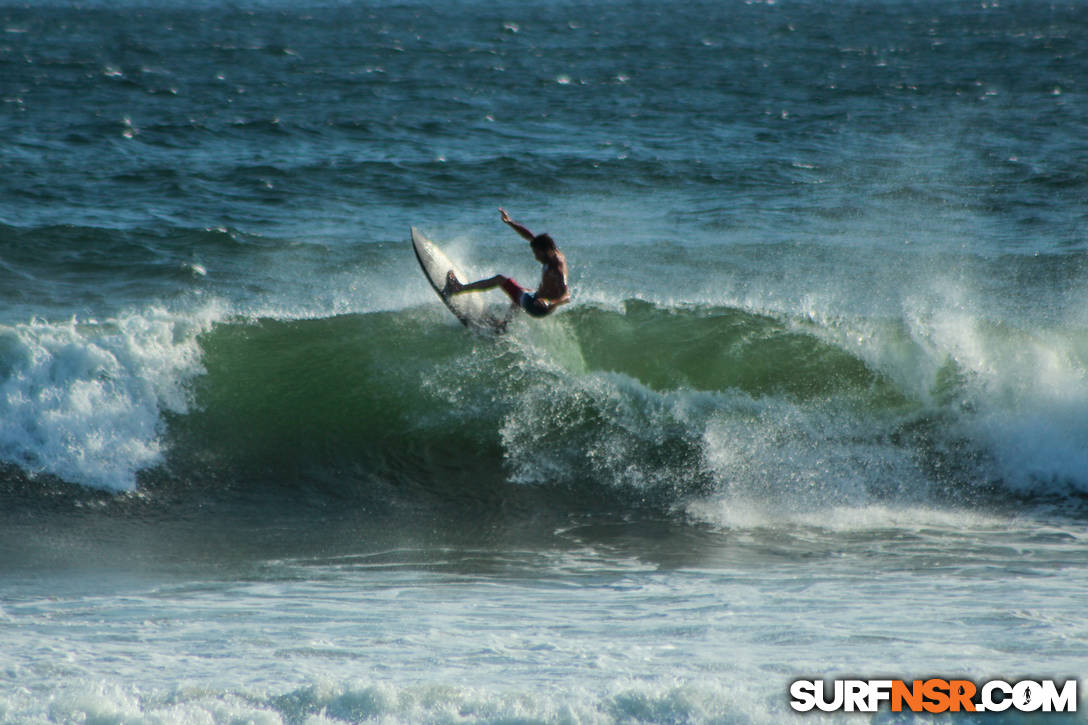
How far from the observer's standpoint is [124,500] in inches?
343

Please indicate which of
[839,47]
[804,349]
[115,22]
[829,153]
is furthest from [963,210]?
[115,22]

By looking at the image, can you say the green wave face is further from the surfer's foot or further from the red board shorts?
the red board shorts

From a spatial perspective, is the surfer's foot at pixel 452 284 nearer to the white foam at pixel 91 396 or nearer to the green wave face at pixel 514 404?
the green wave face at pixel 514 404

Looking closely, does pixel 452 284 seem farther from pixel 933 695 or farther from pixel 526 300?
pixel 933 695

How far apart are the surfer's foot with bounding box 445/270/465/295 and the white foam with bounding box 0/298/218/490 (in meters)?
2.59

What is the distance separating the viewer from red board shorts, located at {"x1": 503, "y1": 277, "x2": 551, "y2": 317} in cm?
892

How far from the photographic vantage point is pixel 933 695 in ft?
17.1

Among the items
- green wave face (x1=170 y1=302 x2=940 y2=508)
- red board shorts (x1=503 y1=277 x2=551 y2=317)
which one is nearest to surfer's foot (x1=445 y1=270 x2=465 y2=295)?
green wave face (x1=170 y1=302 x2=940 y2=508)

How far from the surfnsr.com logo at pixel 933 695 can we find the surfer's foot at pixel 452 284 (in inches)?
220

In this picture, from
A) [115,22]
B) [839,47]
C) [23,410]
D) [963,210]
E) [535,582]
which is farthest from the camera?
[115,22]

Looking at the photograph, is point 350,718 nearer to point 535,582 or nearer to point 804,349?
point 535,582

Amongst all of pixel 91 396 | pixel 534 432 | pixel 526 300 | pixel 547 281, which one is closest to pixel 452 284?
pixel 526 300

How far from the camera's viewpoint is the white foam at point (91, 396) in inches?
357

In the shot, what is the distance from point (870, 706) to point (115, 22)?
62.3 m
